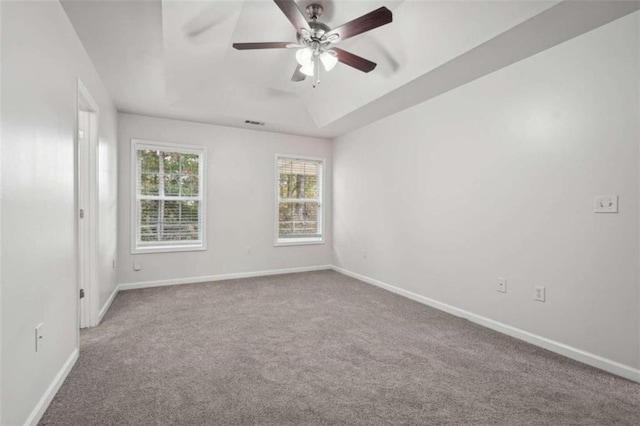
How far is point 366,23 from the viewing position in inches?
85.7

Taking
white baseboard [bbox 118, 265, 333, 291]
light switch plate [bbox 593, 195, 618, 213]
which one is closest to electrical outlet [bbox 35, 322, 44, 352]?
white baseboard [bbox 118, 265, 333, 291]

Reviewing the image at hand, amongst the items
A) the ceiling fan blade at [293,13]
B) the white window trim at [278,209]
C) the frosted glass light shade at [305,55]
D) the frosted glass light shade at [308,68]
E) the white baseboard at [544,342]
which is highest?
the ceiling fan blade at [293,13]

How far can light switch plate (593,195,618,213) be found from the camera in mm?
2195

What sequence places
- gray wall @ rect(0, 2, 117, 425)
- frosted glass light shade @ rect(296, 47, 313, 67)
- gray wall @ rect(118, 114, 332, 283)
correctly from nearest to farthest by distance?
1. gray wall @ rect(0, 2, 117, 425)
2. frosted glass light shade @ rect(296, 47, 313, 67)
3. gray wall @ rect(118, 114, 332, 283)

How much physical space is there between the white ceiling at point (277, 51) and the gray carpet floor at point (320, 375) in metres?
2.39

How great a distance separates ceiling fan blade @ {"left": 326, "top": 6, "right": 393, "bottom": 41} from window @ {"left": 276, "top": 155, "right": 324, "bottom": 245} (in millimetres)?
3092

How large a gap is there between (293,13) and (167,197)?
336 cm

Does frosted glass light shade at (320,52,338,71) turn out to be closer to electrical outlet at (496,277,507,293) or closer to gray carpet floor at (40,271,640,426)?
gray carpet floor at (40,271,640,426)

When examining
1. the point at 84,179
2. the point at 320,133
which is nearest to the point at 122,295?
the point at 84,179

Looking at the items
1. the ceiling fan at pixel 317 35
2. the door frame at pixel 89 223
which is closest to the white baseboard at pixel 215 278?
the door frame at pixel 89 223

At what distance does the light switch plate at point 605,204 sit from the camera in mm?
2195

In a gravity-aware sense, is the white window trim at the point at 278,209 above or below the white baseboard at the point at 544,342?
above

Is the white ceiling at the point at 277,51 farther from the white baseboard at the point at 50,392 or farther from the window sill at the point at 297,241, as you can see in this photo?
the white baseboard at the point at 50,392

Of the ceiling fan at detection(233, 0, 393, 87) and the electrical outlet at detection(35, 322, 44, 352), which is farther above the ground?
the ceiling fan at detection(233, 0, 393, 87)
